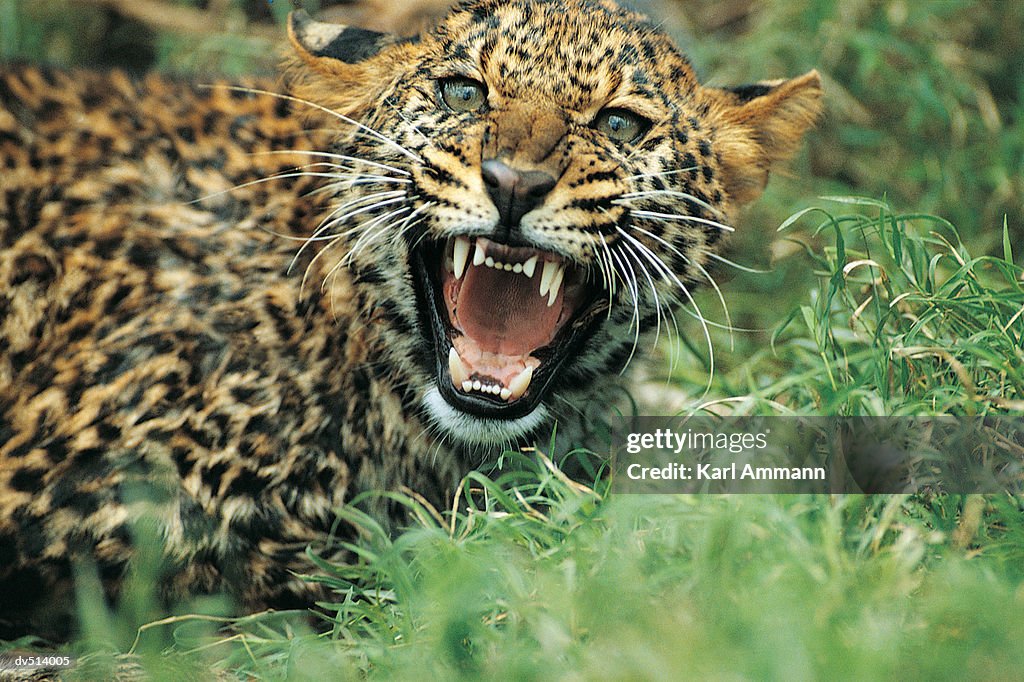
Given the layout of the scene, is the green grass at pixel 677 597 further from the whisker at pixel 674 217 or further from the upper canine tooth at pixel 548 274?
the whisker at pixel 674 217

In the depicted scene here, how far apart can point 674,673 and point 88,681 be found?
6.98 feet

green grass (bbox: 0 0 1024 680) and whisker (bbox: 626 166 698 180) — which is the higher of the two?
whisker (bbox: 626 166 698 180)

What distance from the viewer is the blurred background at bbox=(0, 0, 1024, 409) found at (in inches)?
284

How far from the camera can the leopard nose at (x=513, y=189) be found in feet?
12.5

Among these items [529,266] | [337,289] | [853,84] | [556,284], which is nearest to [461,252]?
[529,266]

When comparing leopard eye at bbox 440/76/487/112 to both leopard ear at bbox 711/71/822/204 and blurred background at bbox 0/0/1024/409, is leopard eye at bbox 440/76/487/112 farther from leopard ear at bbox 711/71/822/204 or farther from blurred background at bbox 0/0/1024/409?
blurred background at bbox 0/0/1024/409

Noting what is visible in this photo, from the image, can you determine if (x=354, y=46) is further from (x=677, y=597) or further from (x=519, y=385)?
(x=677, y=597)

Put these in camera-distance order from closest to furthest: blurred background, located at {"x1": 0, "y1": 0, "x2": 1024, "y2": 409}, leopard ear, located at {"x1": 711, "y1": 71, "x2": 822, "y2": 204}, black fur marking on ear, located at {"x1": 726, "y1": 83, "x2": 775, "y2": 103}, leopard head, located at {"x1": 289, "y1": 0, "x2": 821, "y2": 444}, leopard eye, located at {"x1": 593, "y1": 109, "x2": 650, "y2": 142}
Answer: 1. leopard head, located at {"x1": 289, "y1": 0, "x2": 821, "y2": 444}
2. leopard eye, located at {"x1": 593, "y1": 109, "x2": 650, "y2": 142}
3. leopard ear, located at {"x1": 711, "y1": 71, "x2": 822, "y2": 204}
4. black fur marking on ear, located at {"x1": 726, "y1": 83, "x2": 775, "y2": 103}
5. blurred background, located at {"x1": 0, "y1": 0, "x2": 1024, "y2": 409}

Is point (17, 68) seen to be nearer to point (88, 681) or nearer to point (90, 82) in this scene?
point (90, 82)

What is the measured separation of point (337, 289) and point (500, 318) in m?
0.68

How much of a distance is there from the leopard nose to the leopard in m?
0.10

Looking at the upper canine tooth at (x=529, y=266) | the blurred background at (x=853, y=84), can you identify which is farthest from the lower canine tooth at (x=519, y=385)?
the blurred background at (x=853, y=84)

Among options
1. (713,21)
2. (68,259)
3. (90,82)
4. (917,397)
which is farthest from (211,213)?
(713,21)

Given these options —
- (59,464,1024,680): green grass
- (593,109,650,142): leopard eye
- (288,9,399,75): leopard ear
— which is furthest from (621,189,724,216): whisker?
(288,9,399,75): leopard ear
